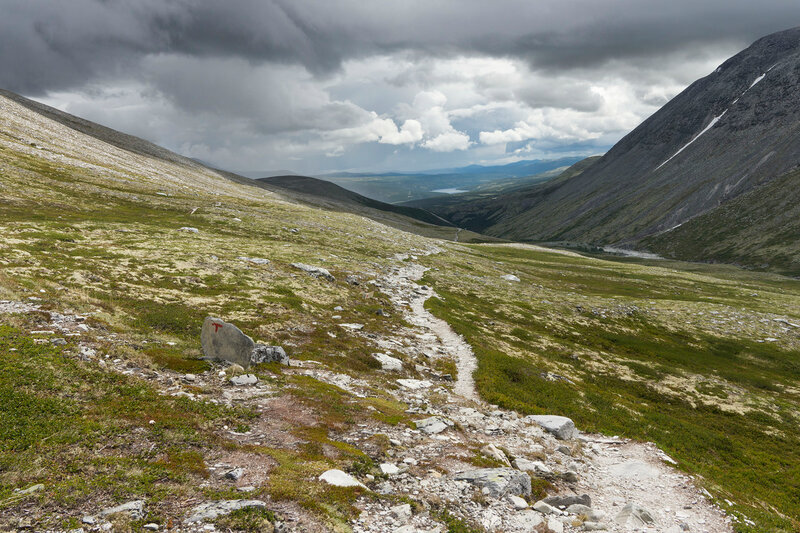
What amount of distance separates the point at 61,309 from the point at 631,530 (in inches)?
1312

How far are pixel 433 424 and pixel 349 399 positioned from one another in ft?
16.9

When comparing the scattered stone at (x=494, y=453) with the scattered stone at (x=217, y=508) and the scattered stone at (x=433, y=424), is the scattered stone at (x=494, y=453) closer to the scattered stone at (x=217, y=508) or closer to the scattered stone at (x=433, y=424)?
the scattered stone at (x=433, y=424)

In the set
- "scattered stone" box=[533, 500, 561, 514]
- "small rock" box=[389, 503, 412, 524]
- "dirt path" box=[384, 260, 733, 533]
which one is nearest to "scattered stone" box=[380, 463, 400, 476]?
"small rock" box=[389, 503, 412, 524]

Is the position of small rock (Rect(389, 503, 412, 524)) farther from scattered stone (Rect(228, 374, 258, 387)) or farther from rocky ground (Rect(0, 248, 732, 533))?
scattered stone (Rect(228, 374, 258, 387))

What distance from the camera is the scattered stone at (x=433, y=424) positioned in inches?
776

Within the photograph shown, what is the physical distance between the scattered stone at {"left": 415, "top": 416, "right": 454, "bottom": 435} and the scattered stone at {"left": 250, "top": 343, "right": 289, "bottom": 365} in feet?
34.4

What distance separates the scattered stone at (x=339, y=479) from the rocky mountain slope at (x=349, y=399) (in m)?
0.08

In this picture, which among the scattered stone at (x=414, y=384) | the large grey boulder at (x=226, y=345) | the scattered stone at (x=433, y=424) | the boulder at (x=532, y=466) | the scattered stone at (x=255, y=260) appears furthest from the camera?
the scattered stone at (x=255, y=260)

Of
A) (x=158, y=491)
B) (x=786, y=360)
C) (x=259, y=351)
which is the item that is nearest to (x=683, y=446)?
(x=259, y=351)

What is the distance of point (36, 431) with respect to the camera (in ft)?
40.9

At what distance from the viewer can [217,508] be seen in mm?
10812

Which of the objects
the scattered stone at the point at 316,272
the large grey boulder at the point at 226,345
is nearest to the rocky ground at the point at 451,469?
the large grey boulder at the point at 226,345

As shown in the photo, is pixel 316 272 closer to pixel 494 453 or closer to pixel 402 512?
pixel 494 453

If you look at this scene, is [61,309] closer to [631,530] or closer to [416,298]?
[631,530]
